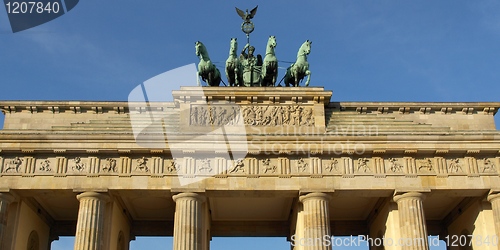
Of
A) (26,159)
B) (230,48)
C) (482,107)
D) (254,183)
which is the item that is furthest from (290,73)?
(26,159)

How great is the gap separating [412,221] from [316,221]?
12.7 feet

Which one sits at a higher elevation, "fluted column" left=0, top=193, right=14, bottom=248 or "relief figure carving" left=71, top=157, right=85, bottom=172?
"relief figure carving" left=71, top=157, right=85, bottom=172

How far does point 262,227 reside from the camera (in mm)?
32125

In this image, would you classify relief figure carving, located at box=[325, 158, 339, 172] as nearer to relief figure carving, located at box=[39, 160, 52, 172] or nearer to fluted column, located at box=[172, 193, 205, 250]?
fluted column, located at box=[172, 193, 205, 250]

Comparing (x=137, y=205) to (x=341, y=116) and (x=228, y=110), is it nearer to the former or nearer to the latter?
(x=228, y=110)

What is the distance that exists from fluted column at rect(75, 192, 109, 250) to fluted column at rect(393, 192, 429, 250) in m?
12.0

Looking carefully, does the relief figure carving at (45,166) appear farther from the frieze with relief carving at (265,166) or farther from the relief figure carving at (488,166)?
the relief figure carving at (488,166)

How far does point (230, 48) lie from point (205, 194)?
809 centimetres

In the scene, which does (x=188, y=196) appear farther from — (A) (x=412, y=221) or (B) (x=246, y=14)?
(B) (x=246, y=14)

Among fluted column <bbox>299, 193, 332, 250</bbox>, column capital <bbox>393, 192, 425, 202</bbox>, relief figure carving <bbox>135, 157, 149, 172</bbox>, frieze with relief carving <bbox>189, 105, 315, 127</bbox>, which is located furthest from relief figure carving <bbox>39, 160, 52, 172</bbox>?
column capital <bbox>393, 192, 425, 202</bbox>

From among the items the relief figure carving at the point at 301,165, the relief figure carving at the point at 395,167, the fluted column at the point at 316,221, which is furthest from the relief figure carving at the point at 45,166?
the relief figure carving at the point at 395,167

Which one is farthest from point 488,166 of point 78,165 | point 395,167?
point 78,165

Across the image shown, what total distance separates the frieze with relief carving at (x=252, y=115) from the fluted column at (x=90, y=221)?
5.27 metres

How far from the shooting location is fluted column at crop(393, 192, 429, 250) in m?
25.2
